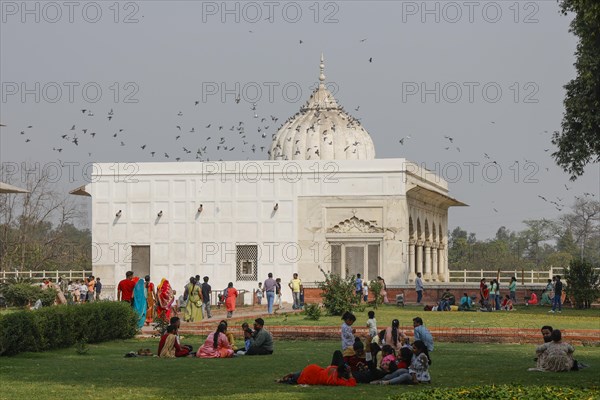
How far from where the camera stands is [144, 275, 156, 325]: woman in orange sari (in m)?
25.7

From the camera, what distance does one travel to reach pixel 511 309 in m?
33.8

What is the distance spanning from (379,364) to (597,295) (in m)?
19.6

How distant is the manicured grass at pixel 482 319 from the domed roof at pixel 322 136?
46.5ft

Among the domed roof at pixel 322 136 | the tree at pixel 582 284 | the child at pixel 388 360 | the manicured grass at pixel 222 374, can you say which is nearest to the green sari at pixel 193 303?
the manicured grass at pixel 222 374

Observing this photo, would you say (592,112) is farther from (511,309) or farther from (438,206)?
(438,206)

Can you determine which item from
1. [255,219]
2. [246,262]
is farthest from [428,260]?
[246,262]

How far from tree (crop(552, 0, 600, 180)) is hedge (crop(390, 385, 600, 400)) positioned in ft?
40.1

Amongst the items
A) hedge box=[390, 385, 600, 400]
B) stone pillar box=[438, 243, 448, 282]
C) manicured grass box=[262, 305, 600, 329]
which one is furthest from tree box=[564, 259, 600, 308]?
hedge box=[390, 385, 600, 400]

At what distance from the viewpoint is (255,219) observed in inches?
1710

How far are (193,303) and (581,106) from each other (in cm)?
927

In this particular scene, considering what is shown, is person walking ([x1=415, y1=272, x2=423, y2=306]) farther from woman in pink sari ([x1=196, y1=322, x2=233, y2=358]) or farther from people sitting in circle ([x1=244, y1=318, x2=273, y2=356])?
woman in pink sari ([x1=196, y1=322, x2=233, y2=358])

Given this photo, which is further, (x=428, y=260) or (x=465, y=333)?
(x=428, y=260)

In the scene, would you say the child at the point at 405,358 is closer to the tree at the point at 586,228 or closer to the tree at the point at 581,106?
the tree at the point at 581,106

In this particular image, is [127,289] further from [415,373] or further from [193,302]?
[415,373]
